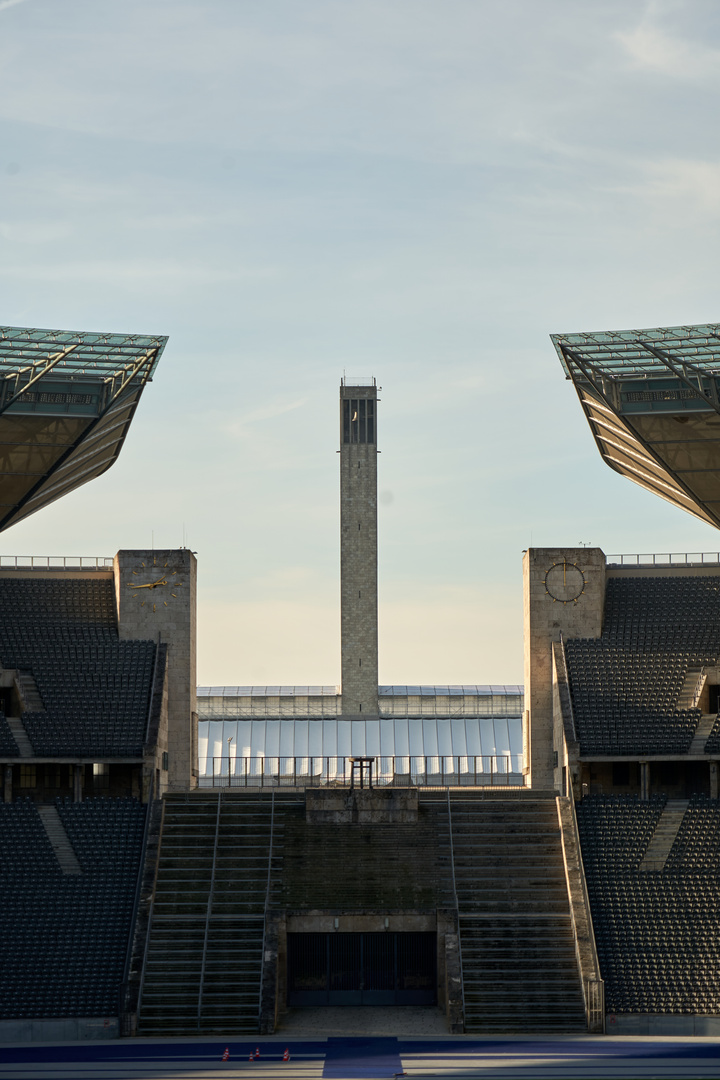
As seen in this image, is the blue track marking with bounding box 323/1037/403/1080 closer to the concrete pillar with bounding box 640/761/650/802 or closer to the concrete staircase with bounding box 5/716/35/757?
the concrete pillar with bounding box 640/761/650/802

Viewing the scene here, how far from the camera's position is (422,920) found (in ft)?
159

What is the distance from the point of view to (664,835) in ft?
173

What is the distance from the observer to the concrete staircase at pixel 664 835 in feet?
168

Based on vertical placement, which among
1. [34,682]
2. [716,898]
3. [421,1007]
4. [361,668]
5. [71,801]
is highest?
[361,668]

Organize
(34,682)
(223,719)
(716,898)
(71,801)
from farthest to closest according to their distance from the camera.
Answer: (223,719)
(34,682)
(71,801)
(716,898)

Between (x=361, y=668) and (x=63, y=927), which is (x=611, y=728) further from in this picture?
(x=361, y=668)

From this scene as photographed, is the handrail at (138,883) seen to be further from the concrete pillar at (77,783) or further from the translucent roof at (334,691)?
the translucent roof at (334,691)

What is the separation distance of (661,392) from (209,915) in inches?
1018

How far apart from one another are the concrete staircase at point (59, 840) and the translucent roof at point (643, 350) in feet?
86.6

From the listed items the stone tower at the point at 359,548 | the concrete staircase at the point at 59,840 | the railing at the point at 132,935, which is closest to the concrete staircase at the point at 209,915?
the railing at the point at 132,935

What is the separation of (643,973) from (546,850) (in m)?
7.16

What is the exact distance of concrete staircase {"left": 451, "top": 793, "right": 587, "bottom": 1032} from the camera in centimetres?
4416

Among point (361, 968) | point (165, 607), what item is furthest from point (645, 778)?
point (165, 607)

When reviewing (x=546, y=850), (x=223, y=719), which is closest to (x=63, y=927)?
(x=546, y=850)
